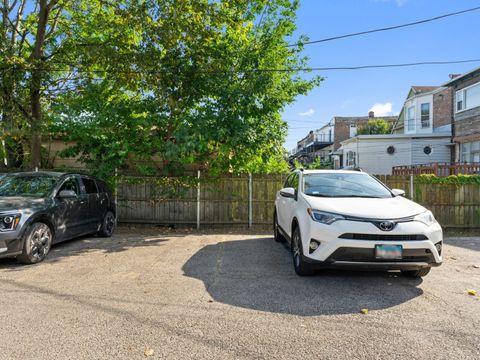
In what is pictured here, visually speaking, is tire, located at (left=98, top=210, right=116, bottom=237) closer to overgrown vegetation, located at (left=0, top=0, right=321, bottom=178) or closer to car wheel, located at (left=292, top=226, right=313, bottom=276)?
overgrown vegetation, located at (left=0, top=0, right=321, bottom=178)

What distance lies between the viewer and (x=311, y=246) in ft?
15.3


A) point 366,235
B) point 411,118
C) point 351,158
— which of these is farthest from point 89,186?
point 411,118

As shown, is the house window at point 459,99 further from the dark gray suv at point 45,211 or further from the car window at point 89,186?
the car window at point 89,186

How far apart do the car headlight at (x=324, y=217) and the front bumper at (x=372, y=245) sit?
71mm

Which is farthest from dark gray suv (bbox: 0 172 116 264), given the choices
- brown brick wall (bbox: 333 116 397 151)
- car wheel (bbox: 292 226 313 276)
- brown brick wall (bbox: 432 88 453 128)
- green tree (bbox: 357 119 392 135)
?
brown brick wall (bbox: 333 116 397 151)

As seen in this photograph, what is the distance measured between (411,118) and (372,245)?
26527mm

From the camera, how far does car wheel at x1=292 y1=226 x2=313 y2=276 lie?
4904 millimetres

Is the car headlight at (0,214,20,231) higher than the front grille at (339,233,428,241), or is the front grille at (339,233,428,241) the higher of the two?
the car headlight at (0,214,20,231)

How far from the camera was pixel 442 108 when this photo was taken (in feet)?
79.8

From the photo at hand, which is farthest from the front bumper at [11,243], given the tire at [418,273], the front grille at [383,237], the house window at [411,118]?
the house window at [411,118]

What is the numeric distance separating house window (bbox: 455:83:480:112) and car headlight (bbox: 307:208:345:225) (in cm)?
1630

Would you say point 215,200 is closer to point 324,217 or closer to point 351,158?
point 324,217

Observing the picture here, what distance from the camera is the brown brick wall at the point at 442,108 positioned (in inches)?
943

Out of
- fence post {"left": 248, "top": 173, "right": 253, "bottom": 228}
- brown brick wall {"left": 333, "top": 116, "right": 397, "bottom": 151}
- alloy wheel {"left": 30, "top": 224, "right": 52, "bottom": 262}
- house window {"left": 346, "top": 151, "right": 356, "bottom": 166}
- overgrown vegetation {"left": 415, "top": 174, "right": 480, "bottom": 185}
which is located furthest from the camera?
brown brick wall {"left": 333, "top": 116, "right": 397, "bottom": 151}
